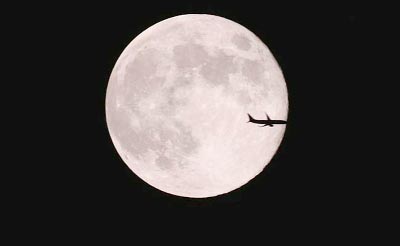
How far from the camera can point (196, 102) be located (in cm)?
574

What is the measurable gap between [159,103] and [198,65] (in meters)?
0.60

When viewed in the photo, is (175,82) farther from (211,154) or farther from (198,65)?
(211,154)

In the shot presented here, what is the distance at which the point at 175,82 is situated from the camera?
18.9ft

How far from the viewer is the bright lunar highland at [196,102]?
5777 millimetres

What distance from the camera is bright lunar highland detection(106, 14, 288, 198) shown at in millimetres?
5777

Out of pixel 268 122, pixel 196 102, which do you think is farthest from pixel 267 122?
pixel 196 102

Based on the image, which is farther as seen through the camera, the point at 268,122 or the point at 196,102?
the point at 268,122

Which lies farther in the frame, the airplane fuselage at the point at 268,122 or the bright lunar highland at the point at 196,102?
the airplane fuselage at the point at 268,122

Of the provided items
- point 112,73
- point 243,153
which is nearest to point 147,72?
point 112,73

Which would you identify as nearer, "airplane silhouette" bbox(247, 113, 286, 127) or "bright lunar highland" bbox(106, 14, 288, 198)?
"bright lunar highland" bbox(106, 14, 288, 198)

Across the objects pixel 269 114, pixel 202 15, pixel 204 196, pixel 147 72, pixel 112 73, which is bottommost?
pixel 204 196

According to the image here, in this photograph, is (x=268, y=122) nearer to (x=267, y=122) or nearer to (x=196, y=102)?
(x=267, y=122)

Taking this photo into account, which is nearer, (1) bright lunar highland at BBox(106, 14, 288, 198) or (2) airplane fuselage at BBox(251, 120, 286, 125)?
(1) bright lunar highland at BBox(106, 14, 288, 198)

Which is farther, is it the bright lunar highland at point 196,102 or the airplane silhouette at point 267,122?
the airplane silhouette at point 267,122
